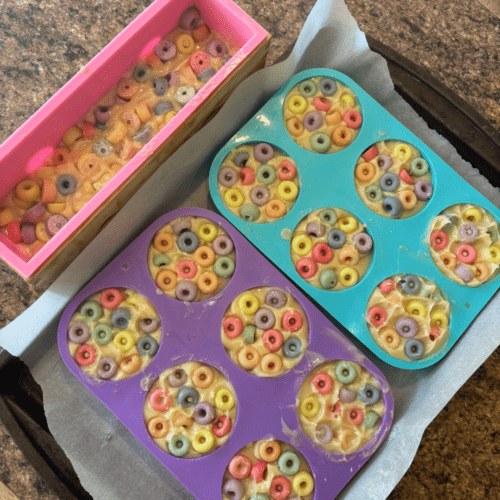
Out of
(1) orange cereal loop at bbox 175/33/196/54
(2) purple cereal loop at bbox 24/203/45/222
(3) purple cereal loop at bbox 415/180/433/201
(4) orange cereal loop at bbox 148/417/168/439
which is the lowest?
(4) orange cereal loop at bbox 148/417/168/439

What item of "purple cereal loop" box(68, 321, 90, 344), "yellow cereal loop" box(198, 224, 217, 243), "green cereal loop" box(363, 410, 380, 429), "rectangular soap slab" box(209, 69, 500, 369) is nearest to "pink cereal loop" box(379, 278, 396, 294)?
"rectangular soap slab" box(209, 69, 500, 369)

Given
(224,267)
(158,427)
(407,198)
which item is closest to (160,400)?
(158,427)

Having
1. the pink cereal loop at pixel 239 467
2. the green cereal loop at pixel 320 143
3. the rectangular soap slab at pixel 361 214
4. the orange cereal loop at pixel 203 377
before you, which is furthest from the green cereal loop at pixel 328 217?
the pink cereal loop at pixel 239 467

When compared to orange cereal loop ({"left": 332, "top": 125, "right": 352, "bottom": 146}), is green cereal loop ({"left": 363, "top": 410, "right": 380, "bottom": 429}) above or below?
below

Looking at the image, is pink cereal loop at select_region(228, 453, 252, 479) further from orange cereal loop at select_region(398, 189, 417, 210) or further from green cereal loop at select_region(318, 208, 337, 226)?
orange cereal loop at select_region(398, 189, 417, 210)

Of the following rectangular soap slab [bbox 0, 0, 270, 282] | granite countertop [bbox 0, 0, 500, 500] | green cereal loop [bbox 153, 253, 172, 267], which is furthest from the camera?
granite countertop [bbox 0, 0, 500, 500]

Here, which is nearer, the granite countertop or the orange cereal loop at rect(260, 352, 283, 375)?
the orange cereal loop at rect(260, 352, 283, 375)

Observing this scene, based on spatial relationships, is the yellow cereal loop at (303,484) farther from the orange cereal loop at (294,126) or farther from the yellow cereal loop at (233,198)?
the orange cereal loop at (294,126)
